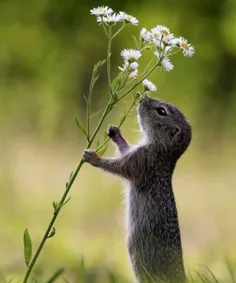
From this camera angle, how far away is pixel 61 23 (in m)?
10.4

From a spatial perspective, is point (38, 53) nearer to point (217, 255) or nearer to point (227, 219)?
A: point (227, 219)

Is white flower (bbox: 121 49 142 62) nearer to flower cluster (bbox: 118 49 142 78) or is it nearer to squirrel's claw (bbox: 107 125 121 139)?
flower cluster (bbox: 118 49 142 78)

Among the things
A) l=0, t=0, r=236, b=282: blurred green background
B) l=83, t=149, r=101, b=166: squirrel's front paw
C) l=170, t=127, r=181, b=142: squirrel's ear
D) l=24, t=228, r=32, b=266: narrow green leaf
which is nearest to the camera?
l=24, t=228, r=32, b=266: narrow green leaf

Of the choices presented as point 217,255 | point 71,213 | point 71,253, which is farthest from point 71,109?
point 217,255

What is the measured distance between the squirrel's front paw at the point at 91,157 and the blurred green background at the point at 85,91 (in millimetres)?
4505

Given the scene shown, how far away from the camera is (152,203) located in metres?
3.24

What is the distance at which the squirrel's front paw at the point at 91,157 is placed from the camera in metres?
2.98

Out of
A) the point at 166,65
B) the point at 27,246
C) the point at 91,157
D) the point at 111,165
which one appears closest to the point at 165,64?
the point at 166,65

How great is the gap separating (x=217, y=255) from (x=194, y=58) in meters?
4.95

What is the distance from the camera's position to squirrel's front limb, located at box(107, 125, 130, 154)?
319 cm

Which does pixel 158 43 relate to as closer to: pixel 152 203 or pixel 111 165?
pixel 111 165

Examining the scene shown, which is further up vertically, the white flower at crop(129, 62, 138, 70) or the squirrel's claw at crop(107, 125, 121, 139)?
the squirrel's claw at crop(107, 125, 121, 139)

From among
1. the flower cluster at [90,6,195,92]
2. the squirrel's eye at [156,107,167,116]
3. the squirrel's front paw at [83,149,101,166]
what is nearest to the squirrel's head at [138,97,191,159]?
the squirrel's eye at [156,107,167,116]

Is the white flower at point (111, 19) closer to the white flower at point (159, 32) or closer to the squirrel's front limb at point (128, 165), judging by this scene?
the white flower at point (159, 32)
